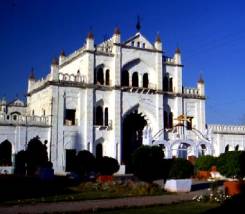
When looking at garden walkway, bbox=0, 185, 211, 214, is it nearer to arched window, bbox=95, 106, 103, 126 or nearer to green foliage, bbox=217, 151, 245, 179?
green foliage, bbox=217, 151, 245, 179

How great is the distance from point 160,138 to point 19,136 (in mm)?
14242

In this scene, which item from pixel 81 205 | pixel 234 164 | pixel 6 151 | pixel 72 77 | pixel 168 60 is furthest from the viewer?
pixel 168 60

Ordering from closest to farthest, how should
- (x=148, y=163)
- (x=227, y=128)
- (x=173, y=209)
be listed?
(x=173, y=209) < (x=148, y=163) < (x=227, y=128)

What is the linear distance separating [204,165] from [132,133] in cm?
1194

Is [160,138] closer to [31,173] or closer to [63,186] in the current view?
[31,173]

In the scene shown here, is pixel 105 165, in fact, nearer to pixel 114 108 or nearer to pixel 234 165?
pixel 234 165

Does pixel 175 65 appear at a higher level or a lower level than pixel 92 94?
higher

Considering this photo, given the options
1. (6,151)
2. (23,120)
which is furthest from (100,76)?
(6,151)

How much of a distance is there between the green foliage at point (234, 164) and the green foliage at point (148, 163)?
576 centimetres

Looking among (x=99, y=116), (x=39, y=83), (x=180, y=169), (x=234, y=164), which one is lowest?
(x=180, y=169)

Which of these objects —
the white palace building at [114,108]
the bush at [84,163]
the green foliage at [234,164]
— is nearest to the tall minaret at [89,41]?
the white palace building at [114,108]

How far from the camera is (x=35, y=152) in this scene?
34.7 meters

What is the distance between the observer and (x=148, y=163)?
25156mm

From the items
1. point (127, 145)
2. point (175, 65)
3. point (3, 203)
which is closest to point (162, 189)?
point (3, 203)
